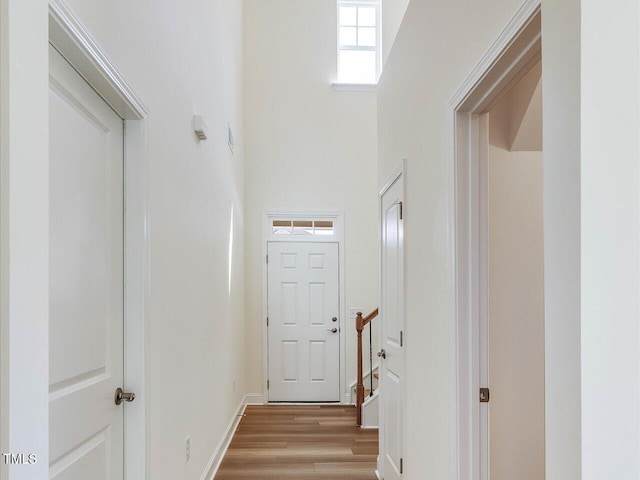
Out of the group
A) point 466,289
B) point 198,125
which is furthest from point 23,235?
point 198,125

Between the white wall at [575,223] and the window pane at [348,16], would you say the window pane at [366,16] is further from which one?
the white wall at [575,223]

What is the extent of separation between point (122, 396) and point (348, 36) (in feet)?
17.4

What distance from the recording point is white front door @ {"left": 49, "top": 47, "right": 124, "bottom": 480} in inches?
56.7

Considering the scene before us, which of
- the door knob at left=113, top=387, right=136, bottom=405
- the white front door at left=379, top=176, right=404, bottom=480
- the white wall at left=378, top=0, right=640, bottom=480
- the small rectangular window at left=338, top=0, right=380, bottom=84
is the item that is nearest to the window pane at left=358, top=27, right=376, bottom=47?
the small rectangular window at left=338, top=0, right=380, bottom=84

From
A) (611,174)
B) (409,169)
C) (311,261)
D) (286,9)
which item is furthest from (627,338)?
(286,9)

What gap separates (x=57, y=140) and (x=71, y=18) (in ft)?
1.08

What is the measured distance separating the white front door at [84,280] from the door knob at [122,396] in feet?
0.10

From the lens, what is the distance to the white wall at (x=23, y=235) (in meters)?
0.78

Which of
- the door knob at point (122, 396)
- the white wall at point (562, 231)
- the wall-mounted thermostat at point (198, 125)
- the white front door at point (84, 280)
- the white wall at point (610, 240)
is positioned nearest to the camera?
the white wall at point (610, 240)

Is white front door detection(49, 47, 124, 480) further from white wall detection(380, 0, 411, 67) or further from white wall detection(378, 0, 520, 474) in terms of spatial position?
white wall detection(380, 0, 411, 67)

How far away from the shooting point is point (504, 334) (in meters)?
2.27

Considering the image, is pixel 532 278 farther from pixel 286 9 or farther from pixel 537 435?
pixel 286 9

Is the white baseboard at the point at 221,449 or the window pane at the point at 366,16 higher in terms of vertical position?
the window pane at the point at 366,16

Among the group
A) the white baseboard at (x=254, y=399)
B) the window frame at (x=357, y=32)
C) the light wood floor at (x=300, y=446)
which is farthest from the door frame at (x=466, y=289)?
the window frame at (x=357, y=32)
